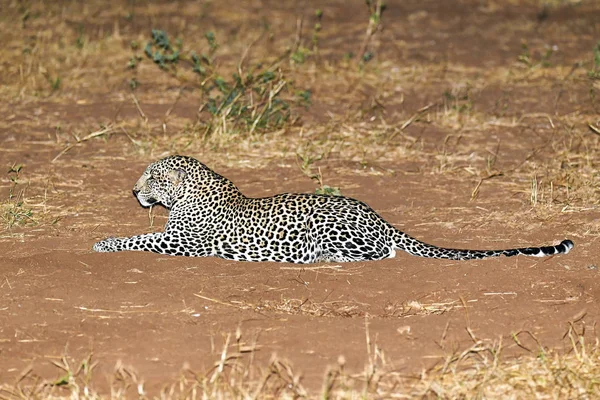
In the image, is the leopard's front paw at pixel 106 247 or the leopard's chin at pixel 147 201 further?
the leopard's chin at pixel 147 201

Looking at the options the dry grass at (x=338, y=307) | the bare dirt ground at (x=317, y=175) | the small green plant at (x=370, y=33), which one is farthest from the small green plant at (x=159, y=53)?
the dry grass at (x=338, y=307)

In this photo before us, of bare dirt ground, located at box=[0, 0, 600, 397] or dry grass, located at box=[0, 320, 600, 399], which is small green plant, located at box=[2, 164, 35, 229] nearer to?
bare dirt ground, located at box=[0, 0, 600, 397]

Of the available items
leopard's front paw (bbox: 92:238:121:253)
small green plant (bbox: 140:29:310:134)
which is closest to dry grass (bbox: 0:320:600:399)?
leopard's front paw (bbox: 92:238:121:253)

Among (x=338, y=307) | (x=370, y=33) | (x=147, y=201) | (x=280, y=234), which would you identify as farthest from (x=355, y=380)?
(x=370, y=33)

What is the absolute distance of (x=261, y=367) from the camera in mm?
6105

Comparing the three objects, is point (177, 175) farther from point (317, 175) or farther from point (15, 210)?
point (317, 175)

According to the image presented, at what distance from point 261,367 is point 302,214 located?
8.66 ft

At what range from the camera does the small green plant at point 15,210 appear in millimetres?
9297

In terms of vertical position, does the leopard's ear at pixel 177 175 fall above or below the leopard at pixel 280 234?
above

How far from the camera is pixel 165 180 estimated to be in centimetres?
924

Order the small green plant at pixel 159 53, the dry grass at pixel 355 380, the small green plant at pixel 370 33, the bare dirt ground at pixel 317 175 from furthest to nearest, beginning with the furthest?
1. the small green plant at pixel 370 33
2. the small green plant at pixel 159 53
3. the bare dirt ground at pixel 317 175
4. the dry grass at pixel 355 380

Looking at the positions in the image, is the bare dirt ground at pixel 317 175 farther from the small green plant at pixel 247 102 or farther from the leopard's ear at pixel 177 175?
the leopard's ear at pixel 177 175

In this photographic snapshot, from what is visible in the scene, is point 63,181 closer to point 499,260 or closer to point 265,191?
point 265,191

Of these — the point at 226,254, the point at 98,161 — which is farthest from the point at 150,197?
the point at 98,161
